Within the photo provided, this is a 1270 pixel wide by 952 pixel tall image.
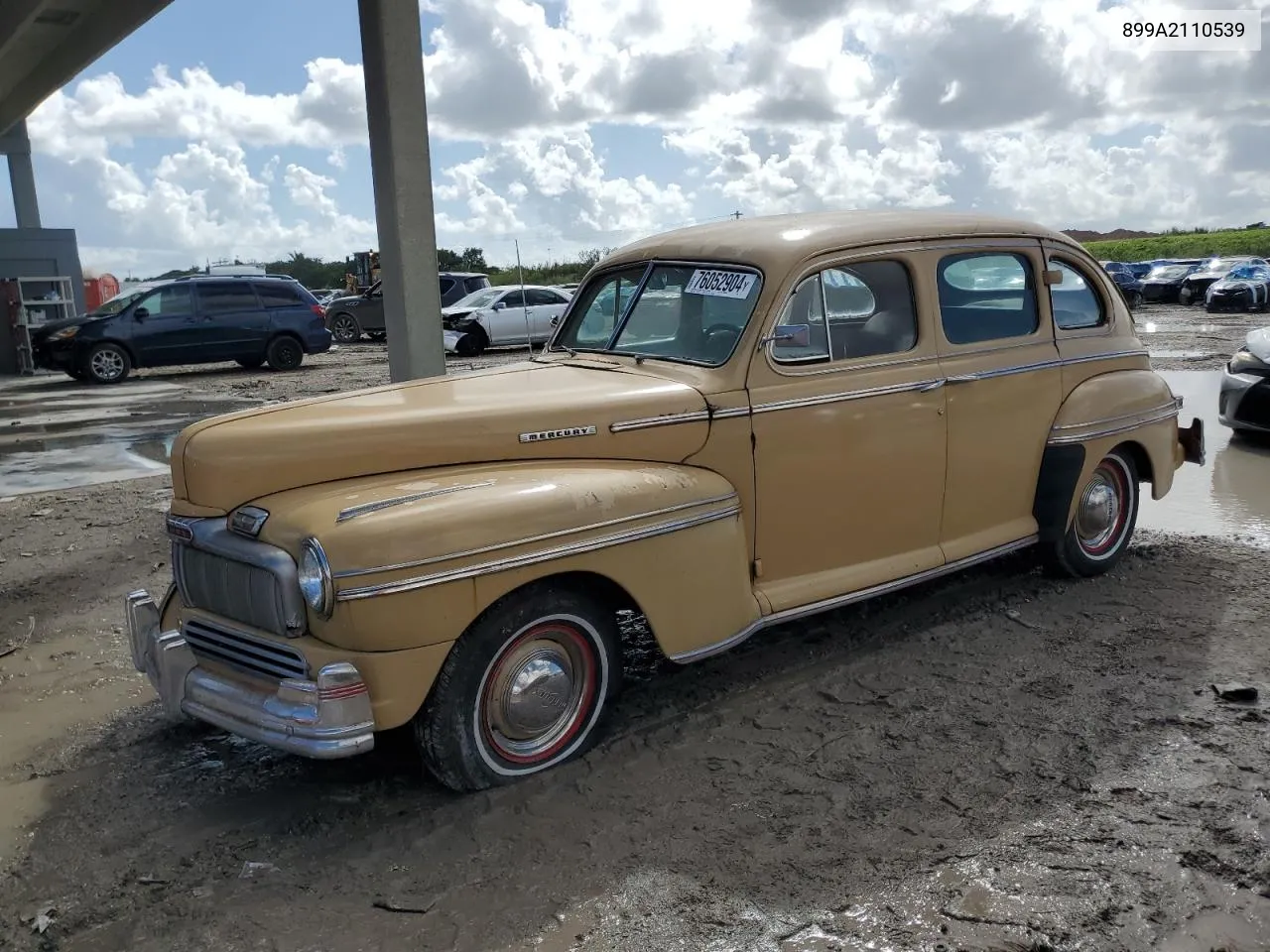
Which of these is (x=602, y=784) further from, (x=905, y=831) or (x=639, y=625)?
(x=639, y=625)

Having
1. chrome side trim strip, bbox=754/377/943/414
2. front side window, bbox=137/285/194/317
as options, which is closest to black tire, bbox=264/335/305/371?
front side window, bbox=137/285/194/317

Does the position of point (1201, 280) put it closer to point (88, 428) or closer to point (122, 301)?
point (122, 301)

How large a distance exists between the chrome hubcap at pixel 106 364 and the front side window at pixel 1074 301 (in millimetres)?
16303

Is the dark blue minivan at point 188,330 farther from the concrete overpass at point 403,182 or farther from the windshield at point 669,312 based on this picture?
the windshield at point 669,312

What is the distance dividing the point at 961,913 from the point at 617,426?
197cm

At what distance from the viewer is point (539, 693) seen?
369cm

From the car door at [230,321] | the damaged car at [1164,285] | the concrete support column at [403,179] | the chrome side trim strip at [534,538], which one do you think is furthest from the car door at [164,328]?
the damaged car at [1164,285]

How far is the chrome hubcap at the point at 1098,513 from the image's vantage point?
5.63m

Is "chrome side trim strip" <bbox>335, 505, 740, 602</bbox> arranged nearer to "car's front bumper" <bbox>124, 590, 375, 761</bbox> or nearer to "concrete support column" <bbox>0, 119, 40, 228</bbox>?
"car's front bumper" <bbox>124, 590, 375, 761</bbox>

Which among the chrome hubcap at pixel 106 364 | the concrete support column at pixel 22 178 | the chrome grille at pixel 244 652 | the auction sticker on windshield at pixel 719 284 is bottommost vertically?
the chrome grille at pixel 244 652

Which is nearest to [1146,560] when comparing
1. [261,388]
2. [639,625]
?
[639,625]

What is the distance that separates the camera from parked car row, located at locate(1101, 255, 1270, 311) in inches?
1024

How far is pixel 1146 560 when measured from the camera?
6.07m

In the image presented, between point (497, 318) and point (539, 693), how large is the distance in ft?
59.3
